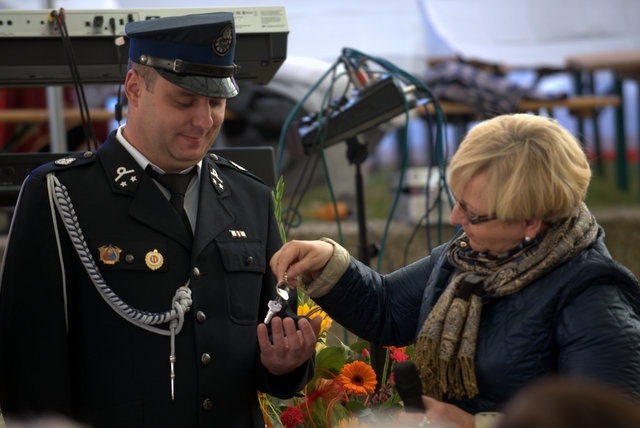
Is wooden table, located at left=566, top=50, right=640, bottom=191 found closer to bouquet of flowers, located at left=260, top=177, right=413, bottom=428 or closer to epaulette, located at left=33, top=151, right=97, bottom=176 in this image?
bouquet of flowers, located at left=260, top=177, right=413, bottom=428

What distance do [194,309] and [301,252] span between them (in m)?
0.23

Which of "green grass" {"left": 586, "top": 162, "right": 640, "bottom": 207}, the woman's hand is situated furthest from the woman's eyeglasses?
"green grass" {"left": 586, "top": 162, "right": 640, "bottom": 207}

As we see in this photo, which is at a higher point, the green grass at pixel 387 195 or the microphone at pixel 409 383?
the microphone at pixel 409 383

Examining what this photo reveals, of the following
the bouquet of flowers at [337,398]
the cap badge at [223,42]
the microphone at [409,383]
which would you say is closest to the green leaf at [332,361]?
the bouquet of flowers at [337,398]

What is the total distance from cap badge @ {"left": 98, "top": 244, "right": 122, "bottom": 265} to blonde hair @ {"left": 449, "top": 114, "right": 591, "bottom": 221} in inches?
25.2

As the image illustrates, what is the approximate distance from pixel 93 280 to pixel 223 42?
533mm

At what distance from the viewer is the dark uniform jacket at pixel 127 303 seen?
191 cm

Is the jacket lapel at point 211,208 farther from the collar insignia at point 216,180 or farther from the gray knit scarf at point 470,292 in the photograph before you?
the gray knit scarf at point 470,292

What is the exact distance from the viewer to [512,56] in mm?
6062

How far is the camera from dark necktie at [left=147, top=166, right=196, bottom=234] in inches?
79.8

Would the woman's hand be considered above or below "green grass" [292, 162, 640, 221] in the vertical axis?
above

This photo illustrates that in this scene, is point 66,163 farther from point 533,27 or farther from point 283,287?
point 533,27

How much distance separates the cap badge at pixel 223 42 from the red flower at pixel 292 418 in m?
0.93

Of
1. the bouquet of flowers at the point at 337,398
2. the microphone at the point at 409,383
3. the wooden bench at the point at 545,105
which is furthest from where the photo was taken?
the wooden bench at the point at 545,105
